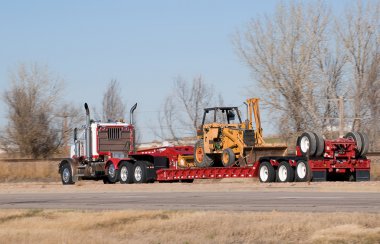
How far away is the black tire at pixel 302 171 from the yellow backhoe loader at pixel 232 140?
2.59m

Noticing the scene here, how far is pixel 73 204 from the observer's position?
83.5 feet

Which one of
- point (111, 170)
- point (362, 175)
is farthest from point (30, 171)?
point (362, 175)

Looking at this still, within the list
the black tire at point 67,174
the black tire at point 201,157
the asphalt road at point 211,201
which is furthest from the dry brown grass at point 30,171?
the asphalt road at point 211,201

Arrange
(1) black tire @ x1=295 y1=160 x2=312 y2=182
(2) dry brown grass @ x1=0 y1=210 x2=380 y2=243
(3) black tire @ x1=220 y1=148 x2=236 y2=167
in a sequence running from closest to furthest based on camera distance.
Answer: (2) dry brown grass @ x1=0 y1=210 x2=380 y2=243 < (1) black tire @ x1=295 y1=160 x2=312 y2=182 < (3) black tire @ x1=220 y1=148 x2=236 y2=167

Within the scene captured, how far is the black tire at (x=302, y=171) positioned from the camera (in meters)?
34.4

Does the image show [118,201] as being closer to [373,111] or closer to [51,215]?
[51,215]

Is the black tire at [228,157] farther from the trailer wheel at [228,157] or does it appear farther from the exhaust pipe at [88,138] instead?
the exhaust pipe at [88,138]

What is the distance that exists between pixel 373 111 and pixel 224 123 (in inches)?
853

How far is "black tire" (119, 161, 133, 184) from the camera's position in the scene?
39781 millimetres

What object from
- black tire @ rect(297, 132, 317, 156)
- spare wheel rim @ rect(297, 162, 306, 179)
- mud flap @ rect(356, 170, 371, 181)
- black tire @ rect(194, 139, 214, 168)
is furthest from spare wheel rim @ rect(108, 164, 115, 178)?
mud flap @ rect(356, 170, 371, 181)

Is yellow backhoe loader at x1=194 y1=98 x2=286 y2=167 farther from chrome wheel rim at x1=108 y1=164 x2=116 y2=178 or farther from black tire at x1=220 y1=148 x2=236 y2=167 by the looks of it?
chrome wheel rim at x1=108 y1=164 x2=116 y2=178

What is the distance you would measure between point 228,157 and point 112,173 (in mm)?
6381

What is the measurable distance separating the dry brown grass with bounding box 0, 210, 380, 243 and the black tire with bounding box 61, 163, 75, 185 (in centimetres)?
2203

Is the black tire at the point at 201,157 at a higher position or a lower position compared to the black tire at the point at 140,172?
higher
